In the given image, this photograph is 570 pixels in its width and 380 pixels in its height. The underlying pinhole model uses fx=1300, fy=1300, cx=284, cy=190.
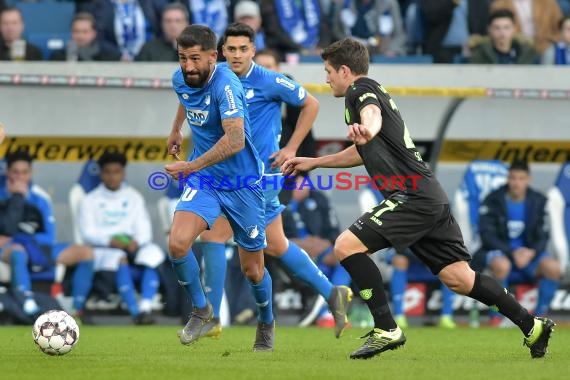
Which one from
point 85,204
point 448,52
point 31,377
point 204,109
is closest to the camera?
point 31,377

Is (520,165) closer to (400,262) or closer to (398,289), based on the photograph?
(400,262)

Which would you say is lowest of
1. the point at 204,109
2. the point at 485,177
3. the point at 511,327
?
the point at 511,327

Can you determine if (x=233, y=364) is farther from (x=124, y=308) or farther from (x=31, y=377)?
(x=124, y=308)

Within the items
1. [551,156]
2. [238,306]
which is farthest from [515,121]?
[238,306]

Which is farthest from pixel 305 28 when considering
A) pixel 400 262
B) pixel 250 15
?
pixel 400 262

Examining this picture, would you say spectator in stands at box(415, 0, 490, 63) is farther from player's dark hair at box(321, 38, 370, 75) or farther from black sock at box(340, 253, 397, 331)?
black sock at box(340, 253, 397, 331)

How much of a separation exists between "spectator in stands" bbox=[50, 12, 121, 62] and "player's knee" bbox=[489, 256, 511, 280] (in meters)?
4.37

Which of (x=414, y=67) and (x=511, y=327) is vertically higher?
(x=414, y=67)

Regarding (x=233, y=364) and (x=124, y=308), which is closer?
(x=233, y=364)

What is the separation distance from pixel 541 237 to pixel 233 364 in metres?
6.21

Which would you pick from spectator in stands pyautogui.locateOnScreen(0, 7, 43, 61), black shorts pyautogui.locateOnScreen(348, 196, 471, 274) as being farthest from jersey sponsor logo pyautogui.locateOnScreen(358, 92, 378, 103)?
spectator in stands pyautogui.locateOnScreen(0, 7, 43, 61)

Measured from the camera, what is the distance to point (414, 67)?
44.0 feet

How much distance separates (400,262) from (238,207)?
471cm

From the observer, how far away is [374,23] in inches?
579
